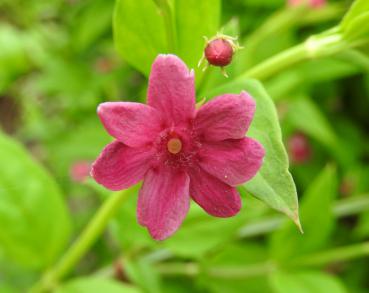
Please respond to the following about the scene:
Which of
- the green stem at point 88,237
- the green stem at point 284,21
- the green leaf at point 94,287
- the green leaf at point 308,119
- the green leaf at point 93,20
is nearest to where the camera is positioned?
the green stem at point 88,237

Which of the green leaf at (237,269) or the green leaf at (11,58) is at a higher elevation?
the green leaf at (11,58)

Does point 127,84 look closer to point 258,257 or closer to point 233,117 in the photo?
point 258,257

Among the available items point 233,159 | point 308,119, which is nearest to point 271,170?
point 233,159

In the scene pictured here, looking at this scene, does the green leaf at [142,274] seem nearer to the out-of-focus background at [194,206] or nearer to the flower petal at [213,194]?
the out-of-focus background at [194,206]

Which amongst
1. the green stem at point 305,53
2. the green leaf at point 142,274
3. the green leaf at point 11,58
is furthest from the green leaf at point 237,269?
the green leaf at point 11,58

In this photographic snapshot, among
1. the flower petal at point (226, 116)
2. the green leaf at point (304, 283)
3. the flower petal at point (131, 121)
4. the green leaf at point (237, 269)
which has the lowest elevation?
the green leaf at point (304, 283)

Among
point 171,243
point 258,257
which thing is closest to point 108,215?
point 171,243

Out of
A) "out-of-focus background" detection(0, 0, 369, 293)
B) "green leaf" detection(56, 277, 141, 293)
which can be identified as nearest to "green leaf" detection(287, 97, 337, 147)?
"out-of-focus background" detection(0, 0, 369, 293)

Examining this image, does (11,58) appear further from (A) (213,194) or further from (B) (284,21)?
(A) (213,194)
